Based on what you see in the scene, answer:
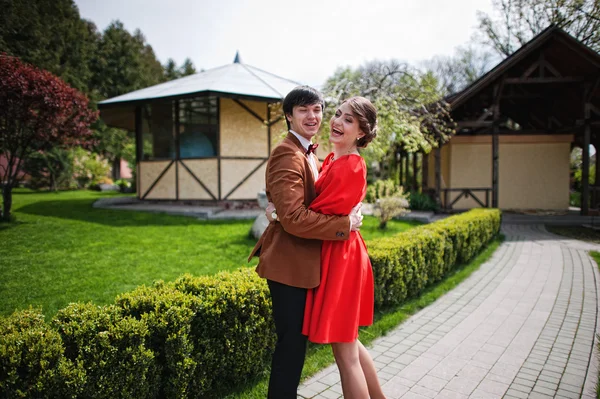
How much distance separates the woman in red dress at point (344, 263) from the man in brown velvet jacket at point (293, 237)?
0.23 ft

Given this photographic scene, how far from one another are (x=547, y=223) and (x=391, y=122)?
842 centimetres

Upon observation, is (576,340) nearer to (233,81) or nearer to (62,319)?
(62,319)

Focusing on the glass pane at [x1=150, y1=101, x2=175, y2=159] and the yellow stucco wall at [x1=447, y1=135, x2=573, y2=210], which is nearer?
the glass pane at [x1=150, y1=101, x2=175, y2=159]

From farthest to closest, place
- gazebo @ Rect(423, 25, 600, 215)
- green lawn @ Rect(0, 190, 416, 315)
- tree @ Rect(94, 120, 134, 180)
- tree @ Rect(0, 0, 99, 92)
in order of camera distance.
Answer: tree @ Rect(94, 120, 134, 180) < gazebo @ Rect(423, 25, 600, 215) < green lawn @ Rect(0, 190, 416, 315) < tree @ Rect(0, 0, 99, 92)

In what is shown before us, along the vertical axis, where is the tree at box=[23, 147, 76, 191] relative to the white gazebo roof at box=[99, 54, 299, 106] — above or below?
below

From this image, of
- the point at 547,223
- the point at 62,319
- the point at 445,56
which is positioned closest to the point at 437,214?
the point at 547,223

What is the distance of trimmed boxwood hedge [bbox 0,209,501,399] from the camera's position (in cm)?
186

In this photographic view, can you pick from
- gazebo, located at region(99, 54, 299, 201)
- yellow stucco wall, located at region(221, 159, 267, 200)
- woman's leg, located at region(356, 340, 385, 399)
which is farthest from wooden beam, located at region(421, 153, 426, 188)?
woman's leg, located at region(356, 340, 385, 399)

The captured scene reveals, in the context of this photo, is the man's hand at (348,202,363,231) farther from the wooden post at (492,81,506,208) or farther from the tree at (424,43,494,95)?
the tree at (424,43,494,95)

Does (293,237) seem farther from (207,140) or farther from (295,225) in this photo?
(207,140)

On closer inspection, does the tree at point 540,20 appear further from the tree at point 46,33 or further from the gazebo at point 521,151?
the tree at point 46,33

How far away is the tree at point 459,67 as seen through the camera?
1174 inches

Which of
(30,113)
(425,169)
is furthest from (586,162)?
(30,113)

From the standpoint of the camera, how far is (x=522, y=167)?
1534cm
